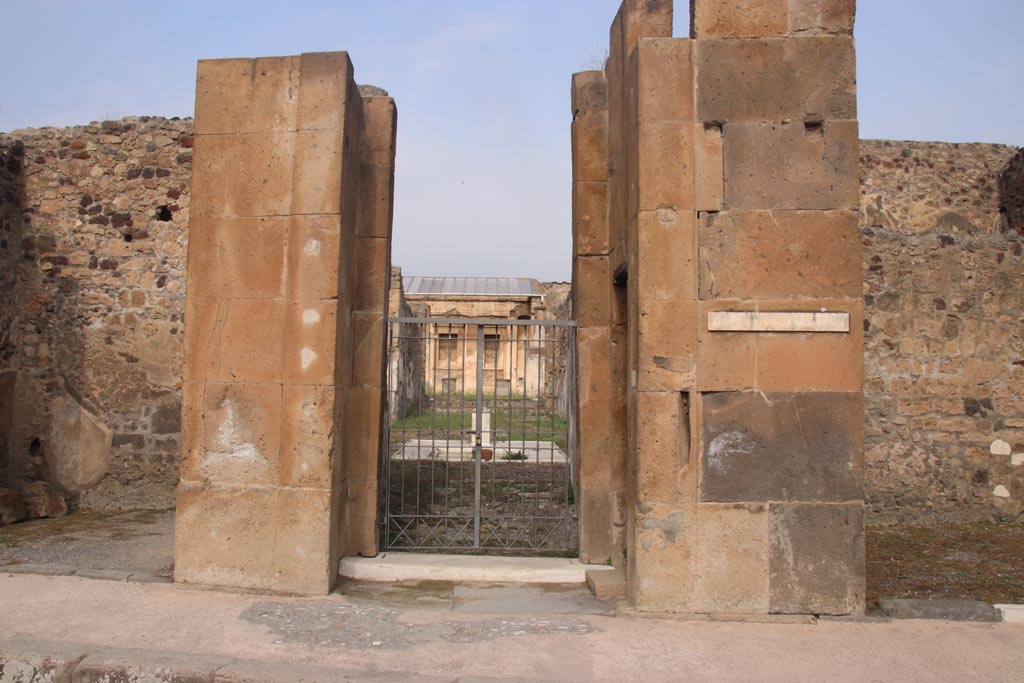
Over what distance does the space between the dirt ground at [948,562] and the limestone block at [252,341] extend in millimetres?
4400

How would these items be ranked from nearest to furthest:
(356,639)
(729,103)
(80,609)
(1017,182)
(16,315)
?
(356,639), (80,609), (729,103), (16,315), (1017,182)

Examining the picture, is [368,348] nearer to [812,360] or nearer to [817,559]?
[812,360]

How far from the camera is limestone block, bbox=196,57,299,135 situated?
5.67 metres

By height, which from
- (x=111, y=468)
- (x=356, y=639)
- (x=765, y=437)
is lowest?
(x=356, y=639)

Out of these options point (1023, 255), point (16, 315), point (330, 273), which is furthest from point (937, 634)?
point (16, 315)

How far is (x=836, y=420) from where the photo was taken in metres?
5.08

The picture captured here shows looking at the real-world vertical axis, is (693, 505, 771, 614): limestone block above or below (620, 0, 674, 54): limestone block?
below

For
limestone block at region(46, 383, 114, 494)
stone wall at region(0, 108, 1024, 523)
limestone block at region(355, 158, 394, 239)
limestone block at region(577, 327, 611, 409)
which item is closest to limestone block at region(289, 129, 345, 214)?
limestone block at region(355, 158, 394, 239)

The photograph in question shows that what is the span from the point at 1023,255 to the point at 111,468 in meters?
10.5

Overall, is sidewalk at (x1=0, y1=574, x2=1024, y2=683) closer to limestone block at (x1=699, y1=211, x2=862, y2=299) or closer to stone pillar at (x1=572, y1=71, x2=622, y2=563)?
stone pillar at (x1=572, y1=71, x2=622, y2=563)

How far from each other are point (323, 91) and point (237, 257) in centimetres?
133

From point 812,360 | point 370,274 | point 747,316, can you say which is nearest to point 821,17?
point 747,316

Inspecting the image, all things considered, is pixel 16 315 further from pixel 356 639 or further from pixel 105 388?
pixel 356 639

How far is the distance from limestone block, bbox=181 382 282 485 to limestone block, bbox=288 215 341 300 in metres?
0.73
